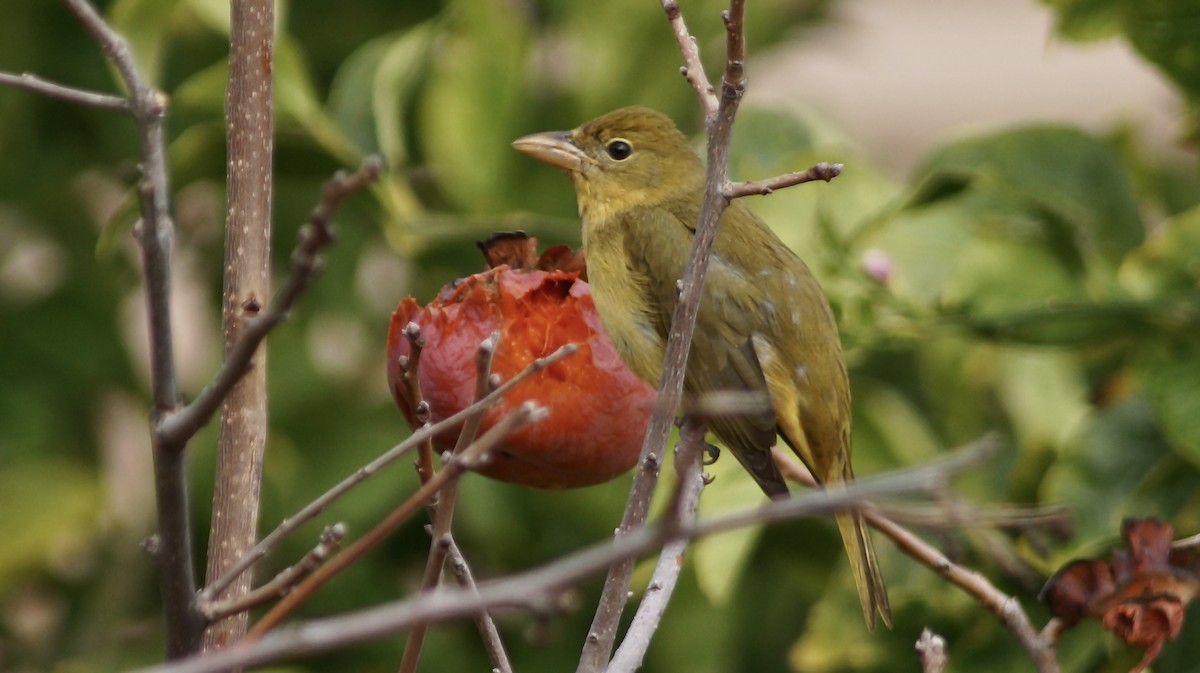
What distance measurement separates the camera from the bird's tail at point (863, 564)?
1.93m

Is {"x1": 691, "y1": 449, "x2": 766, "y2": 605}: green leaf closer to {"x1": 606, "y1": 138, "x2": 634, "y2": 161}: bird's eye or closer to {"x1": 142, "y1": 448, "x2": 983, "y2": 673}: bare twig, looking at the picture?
{"x1": 606, "y1": 138, "x2": 634, "y2": 161}: bird's eye

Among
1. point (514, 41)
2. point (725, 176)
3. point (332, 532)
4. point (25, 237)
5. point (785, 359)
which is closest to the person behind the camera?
point (332, 532)

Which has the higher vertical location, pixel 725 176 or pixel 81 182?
pixel 725 176

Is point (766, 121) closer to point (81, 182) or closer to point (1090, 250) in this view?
point (1090, 250)

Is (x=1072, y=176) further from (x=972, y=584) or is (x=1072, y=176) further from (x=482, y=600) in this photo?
(x=482, y=600)

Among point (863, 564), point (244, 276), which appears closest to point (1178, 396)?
point (863, 564)

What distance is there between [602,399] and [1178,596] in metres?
0.57

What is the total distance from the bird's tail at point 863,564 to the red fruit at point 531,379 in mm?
449

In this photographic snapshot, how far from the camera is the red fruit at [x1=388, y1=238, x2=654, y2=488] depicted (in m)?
1.54

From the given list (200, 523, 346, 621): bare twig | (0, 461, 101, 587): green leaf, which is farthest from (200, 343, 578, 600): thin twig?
(0, 461, 101, 587): green leaf

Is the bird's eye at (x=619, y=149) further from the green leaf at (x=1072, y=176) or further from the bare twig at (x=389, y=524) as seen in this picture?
the bare twig at (x=389, y=524)

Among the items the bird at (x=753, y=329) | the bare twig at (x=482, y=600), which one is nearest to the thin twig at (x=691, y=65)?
the bare twig at (x=482, y=600)

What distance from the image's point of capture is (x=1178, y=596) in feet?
4.72

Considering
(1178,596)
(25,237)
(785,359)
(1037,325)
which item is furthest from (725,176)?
(25,237)
